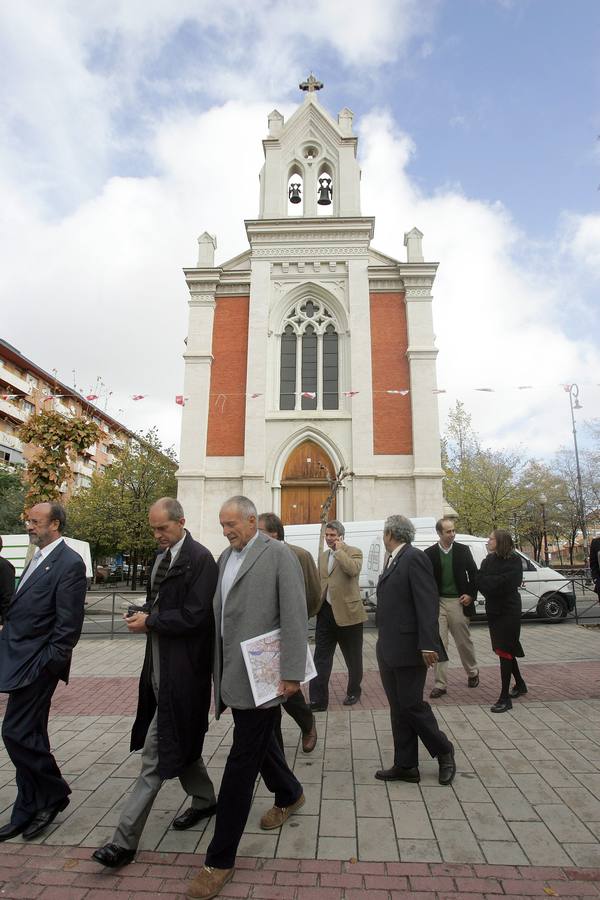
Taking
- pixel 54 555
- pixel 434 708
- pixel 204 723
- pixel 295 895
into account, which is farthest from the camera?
pixel 434 708

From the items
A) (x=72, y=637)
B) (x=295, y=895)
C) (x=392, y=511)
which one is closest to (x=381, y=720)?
(x=295, y=895)

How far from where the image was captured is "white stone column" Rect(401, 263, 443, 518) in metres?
18.3

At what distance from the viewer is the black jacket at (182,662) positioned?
3047 mm

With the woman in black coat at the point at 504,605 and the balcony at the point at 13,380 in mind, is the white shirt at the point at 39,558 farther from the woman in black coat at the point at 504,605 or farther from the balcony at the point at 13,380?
the balcony at the point at 13,380

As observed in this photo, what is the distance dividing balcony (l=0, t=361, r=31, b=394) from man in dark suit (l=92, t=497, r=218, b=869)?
43573 mm

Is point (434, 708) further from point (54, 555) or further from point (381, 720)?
point (54, 555)

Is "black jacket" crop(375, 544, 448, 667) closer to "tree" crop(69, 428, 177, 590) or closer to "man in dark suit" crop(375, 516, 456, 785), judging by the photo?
"man in dark suit" crop(375, 516, 456, 785)

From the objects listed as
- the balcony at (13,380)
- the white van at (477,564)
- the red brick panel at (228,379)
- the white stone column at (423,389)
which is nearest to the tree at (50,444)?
the white van at (477,564)

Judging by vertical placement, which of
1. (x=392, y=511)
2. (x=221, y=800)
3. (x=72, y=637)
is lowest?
(x=221, y=800)

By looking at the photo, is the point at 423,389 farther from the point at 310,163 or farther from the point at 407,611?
the point at 407,611

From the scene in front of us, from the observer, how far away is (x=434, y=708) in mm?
5621

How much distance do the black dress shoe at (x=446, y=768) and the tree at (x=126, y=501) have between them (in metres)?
24.5

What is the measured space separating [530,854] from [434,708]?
2788 millimetres

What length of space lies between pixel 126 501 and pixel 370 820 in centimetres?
2590
